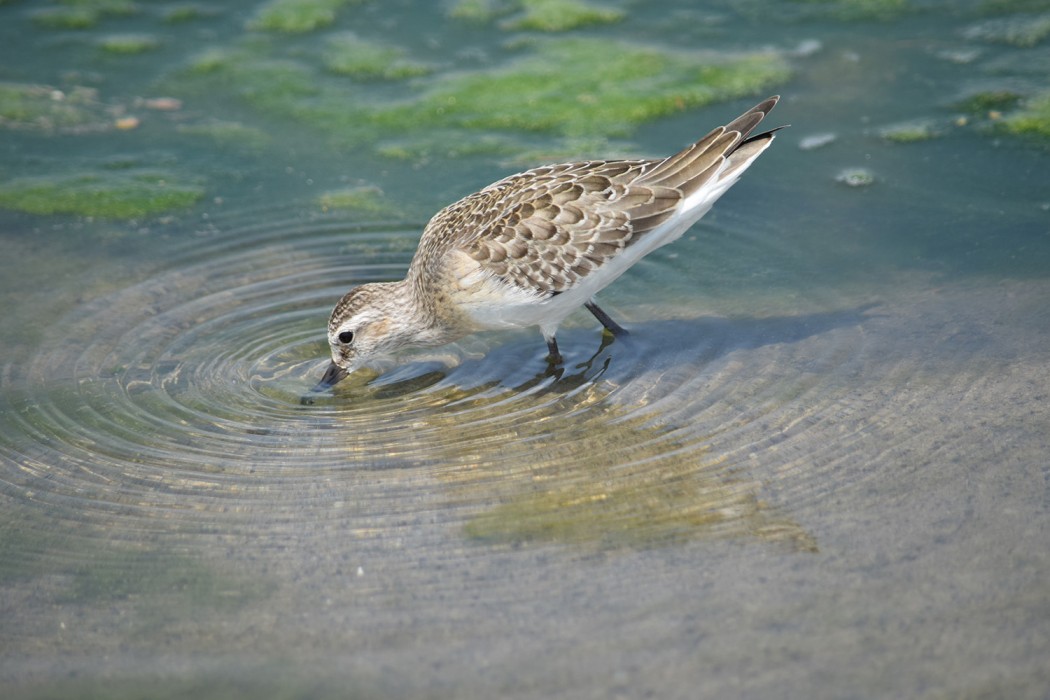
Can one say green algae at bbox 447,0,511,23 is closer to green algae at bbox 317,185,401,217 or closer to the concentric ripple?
green algae at bbox 317,185,401,217

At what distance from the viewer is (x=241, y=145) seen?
30.1 feet

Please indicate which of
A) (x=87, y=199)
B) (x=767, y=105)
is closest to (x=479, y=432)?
(x=767, y=105)

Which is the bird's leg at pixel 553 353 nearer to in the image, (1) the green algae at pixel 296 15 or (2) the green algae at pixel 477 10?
(2) the green algae at pixel 477 10

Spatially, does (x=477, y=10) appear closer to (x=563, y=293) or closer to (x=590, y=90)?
(x=590, y=90)

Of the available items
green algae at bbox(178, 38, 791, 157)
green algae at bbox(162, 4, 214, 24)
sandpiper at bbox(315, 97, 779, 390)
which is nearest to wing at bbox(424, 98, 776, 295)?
sandpiper at bbox(315, 97, 779, 390)

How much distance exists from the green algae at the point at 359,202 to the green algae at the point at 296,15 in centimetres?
304

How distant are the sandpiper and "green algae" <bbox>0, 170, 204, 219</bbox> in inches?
98.1

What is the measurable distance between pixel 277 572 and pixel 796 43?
23.8ft

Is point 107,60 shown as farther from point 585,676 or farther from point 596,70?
point 585,676

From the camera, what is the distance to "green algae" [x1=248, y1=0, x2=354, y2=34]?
429 inches

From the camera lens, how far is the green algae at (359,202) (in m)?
8.40

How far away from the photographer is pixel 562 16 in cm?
1070

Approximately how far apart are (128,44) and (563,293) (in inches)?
247

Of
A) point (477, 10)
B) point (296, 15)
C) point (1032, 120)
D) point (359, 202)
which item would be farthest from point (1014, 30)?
point (296, 15)
